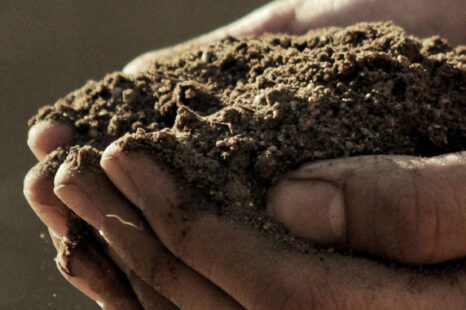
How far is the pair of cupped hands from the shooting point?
1.06 metres

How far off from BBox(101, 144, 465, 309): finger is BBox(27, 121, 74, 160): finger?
450 millimetres

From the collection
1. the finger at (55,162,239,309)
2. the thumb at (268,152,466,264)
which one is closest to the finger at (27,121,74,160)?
the finger at (55,162,239,309)

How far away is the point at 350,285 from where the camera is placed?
3.46ft

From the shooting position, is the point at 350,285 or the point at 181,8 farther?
the point at 181,8

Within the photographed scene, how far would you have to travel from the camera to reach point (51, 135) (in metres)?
1.51

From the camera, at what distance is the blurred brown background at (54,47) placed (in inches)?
101

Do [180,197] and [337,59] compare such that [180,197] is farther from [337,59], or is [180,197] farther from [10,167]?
[10,167]

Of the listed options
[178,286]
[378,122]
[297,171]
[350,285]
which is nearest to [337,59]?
[378,122]

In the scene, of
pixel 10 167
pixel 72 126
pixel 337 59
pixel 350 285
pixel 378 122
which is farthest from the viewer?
pixel 10 167

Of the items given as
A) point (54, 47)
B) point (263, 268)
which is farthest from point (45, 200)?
point (54, 47)

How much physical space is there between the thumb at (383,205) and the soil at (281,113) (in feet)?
0.18

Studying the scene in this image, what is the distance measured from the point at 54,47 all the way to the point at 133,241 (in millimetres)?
2666

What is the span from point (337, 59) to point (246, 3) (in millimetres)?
2900

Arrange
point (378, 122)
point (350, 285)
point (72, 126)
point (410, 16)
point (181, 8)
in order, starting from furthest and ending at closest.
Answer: point (181, 8) < point (410, 16) < point (72, 126) < point (378, 122) < point (350, 285)
